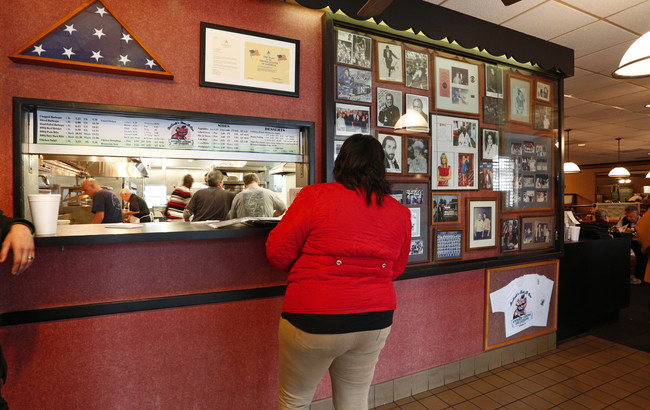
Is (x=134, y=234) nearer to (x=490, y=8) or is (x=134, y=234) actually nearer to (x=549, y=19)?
(x=490, y=8)

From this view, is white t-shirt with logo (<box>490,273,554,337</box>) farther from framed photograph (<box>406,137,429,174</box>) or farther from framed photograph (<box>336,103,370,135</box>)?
framed photograph (<box>336,103,370,135</box>)

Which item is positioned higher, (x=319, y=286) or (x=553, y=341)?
(x=319, y=286)

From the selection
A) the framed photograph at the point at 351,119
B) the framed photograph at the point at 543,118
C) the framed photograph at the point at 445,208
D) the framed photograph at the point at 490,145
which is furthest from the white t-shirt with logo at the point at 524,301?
the framed photograph at the point at 351,119

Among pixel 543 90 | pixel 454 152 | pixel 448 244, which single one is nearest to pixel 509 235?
pixel 448 244

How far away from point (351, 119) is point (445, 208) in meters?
1.08

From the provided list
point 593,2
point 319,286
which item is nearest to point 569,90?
point 593,2

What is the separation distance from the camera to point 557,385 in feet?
8.95

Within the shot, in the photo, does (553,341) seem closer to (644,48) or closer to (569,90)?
A: (644,48)

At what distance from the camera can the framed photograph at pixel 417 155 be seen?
8.68ft

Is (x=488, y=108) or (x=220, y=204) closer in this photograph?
(x=220, y=204)

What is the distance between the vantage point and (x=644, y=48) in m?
1.98

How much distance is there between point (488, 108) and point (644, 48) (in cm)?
112

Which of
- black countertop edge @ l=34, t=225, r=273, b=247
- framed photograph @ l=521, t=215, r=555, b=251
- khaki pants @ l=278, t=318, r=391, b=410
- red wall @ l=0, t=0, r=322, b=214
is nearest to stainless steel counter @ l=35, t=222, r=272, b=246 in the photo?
black countertop edge @ l=34, t=225, r=273, b=247

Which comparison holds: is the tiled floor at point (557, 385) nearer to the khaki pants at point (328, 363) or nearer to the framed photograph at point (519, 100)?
the khaki pants at point (328, 363)
